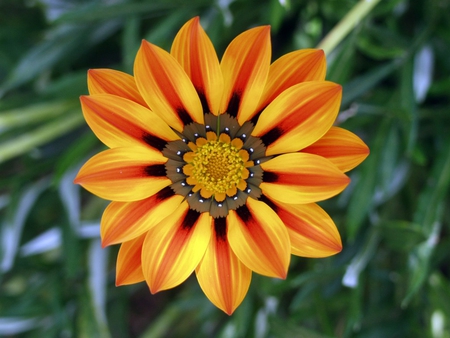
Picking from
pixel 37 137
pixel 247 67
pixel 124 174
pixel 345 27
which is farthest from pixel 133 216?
pixel 37 137

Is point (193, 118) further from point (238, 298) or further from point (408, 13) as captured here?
point (408, 13)

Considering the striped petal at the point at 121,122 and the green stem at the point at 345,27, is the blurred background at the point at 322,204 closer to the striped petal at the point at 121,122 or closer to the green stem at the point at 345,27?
the green stem at the point at 345,27

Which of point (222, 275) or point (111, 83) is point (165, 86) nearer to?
point (111, 83)

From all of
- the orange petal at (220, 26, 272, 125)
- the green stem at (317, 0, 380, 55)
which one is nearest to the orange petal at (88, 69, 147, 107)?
the orange petal at (220, 26, 272, 125)

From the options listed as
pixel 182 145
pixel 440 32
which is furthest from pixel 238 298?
pixel 440 32

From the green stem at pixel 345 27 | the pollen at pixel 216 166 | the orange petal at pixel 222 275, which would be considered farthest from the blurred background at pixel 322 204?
the orange petal at pixel 222 275

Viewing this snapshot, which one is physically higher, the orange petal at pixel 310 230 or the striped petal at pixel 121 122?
the striped petal at pixel 121 122
